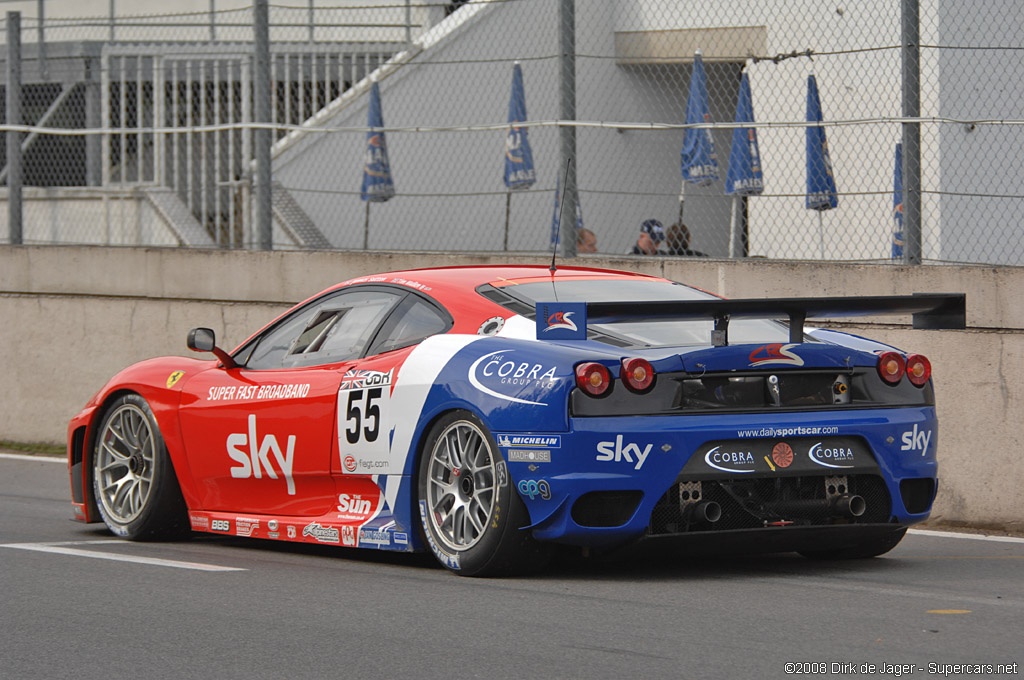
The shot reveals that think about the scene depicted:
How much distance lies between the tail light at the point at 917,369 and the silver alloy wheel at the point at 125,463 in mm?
3547

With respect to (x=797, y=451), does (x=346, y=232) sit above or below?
above

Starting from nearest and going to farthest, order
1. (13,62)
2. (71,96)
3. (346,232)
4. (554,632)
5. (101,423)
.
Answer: (554,632)
(101,423)
(13,62)
(346,232)
(71,96)

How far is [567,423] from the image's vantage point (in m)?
5.62

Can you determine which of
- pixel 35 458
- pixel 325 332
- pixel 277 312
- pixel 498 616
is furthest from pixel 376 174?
pixel 498 616

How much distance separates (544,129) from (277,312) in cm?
232

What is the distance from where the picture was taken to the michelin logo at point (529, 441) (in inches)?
221

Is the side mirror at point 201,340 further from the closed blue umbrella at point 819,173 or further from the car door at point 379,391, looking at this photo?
the closed blue umbrella at point 819,173

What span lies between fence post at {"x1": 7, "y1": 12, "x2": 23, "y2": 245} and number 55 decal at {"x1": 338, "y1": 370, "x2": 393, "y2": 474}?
7712mm

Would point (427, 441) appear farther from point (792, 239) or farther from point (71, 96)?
point (71, 96)

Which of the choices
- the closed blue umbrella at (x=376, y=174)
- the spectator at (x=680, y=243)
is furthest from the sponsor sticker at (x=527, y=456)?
the closed blue umbrella at (x=376, y=174)

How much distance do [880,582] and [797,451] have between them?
1.95 feet

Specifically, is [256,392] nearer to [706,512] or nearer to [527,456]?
[527,456]

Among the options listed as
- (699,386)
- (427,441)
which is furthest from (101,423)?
(699,386)

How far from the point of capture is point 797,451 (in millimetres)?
5840
